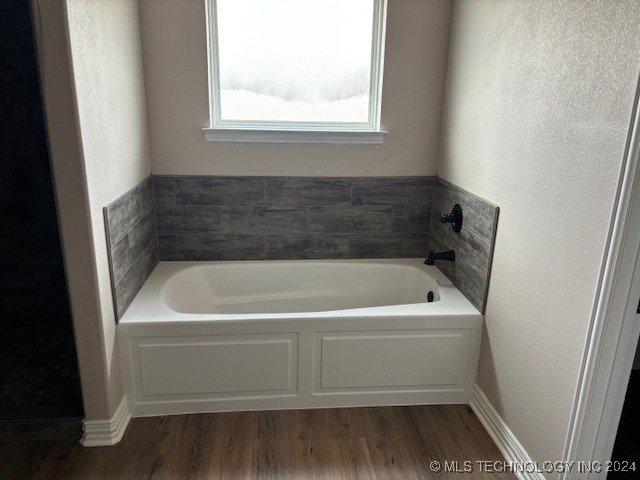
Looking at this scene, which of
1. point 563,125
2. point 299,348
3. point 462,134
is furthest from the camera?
point 462,134

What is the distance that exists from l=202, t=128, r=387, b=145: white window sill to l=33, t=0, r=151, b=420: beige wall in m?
0.55

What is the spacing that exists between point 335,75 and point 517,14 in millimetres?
1133

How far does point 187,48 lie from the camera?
106 inches

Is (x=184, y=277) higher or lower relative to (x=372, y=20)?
lower

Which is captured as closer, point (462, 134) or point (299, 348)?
point (299, 348)

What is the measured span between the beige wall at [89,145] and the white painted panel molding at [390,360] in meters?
0.99

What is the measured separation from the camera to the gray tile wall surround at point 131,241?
84.3 inches

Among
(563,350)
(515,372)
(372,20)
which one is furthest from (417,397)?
(372,20)

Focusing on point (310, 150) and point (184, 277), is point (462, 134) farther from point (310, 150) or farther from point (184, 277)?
point (184, 277)

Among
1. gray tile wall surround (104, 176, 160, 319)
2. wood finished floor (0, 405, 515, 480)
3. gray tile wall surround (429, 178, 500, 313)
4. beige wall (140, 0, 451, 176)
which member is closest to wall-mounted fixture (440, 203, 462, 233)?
gray tile wall surround (429, 178, 500, 313)

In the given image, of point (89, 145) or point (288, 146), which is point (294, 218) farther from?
point (89, 145)

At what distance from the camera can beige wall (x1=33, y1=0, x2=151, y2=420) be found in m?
1.73

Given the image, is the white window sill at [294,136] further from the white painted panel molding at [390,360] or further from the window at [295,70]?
the white painted panel molding at [390,360]

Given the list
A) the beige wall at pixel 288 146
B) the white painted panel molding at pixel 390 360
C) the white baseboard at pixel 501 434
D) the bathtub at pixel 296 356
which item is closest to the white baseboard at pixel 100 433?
the bathtub at pixel 296 356
